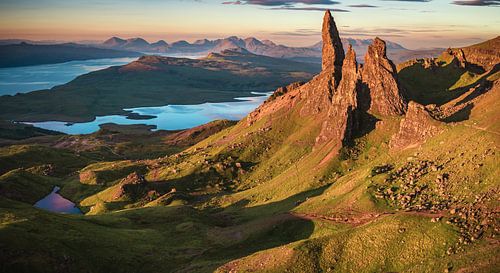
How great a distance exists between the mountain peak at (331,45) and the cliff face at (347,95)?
29 cm

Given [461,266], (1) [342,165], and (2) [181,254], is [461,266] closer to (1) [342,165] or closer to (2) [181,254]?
(2) [181,254]

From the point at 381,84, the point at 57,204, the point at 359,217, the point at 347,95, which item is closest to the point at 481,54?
the point at 381,84

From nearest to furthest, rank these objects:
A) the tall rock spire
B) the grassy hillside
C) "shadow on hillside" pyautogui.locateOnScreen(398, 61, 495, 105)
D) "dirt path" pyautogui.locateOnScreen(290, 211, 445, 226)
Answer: the grassy hillside
"dirt path" pyautogui.locateOnScreen(290, 211, 445, 226)
"shadow on hillside" pyautogui.locateOnScreen(398, 61, 495, 105)
the tall rock spire

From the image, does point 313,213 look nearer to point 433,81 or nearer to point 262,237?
point 262,237

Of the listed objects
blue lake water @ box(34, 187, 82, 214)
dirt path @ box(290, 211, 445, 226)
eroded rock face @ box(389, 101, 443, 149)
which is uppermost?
eroded rock face @ box(389, 101, 443, 149)

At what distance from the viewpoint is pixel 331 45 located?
425 ft

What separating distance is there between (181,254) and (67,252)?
16.3 meters

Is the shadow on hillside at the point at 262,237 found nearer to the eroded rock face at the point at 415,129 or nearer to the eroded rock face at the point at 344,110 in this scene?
the eroded rock face at the point at 415,129

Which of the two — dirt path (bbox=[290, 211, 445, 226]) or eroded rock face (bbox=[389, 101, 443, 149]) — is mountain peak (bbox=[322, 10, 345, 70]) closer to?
eroded rock face (bbox=[389, 101, 443, 149])

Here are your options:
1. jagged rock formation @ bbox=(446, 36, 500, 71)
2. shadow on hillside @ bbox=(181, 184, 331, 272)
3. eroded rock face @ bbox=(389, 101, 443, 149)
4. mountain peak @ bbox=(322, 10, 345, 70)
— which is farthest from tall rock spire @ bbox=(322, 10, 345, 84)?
shadow on hillside @ bbox=(181, 184, 331, 272)

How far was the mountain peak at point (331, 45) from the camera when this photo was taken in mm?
128125

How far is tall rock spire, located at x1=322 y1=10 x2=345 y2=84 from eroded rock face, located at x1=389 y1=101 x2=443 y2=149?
43.6 meters

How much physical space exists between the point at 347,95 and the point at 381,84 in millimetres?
8230

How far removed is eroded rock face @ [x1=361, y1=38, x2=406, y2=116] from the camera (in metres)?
98.9
